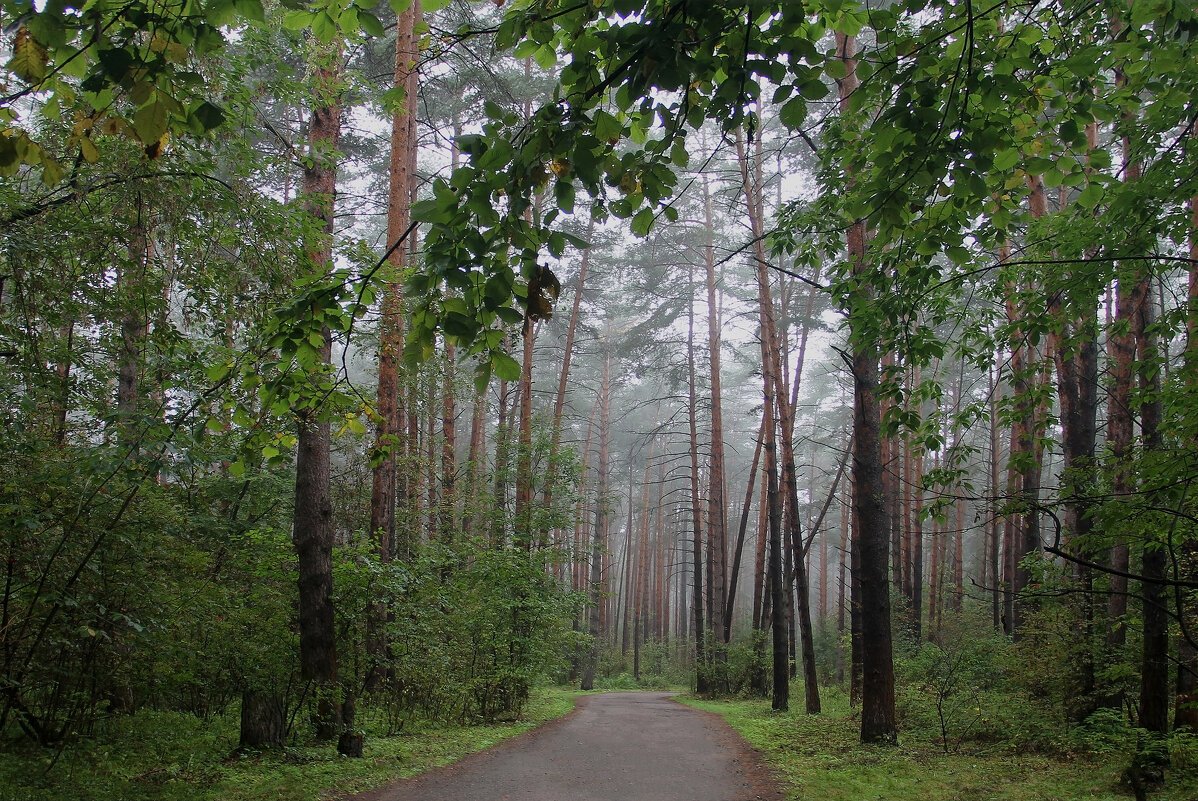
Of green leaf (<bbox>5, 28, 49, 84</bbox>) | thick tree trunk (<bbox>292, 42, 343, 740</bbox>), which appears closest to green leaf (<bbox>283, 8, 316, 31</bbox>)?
green leaf (<bbox>5, 28, 49, 84</bbox>)

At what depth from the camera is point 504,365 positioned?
1.89 metres

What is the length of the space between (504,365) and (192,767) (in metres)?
6.02

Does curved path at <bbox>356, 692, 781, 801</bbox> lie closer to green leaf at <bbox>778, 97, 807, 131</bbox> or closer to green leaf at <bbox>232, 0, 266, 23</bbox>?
green leaf at <bbox>232, 0, 266, 23</bbox>

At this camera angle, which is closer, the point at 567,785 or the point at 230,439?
the point at 567,785

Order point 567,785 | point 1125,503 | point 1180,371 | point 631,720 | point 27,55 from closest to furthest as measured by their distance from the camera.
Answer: point 27,55 → point 1125,503 → point 1180,371 → point 567,785 → point 631,720

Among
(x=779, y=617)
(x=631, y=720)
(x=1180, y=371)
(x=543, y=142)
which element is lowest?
(x=631, y=720)

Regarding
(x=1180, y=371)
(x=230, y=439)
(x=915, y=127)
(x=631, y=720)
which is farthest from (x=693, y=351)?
(x=915, y=127)

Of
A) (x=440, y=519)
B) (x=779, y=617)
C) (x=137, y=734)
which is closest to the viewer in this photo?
(x=137, y=734)

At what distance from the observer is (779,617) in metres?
14.2

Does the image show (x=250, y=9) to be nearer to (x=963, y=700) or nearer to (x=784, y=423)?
(x=963, y=700)

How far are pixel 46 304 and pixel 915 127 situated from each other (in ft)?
18.1

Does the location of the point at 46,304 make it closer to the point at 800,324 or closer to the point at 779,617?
the point at 779,617

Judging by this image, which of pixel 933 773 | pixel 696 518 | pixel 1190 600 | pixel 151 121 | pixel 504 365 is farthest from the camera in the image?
pixel 696 518

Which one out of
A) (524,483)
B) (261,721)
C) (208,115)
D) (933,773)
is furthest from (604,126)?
(524,483)
